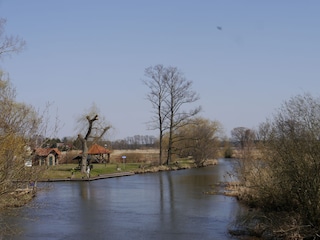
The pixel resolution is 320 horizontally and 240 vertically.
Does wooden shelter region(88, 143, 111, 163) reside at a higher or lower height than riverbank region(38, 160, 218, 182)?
higher

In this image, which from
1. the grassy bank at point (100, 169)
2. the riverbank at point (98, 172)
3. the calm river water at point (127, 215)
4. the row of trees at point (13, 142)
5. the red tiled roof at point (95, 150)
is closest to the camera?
the row of trees at point (13, 142)

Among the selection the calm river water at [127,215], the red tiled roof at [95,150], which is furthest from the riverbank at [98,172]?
the red tiled roof at [95,150]

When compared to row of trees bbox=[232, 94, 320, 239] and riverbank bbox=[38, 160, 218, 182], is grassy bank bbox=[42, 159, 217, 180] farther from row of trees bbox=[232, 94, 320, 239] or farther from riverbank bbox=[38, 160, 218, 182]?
row of trees bbox=[232, 94, 320, 239]

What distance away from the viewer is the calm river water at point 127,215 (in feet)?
43.7

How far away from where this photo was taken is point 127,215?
1681 centimetres

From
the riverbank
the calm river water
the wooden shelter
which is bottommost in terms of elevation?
the calm river water

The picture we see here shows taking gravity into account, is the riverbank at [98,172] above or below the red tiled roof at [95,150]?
below

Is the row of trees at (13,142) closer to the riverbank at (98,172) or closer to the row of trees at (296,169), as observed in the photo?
the row of trees at (296,169)

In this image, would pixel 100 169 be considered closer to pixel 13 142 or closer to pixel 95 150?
pixel 95 150

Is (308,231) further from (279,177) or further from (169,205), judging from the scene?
(169,205)

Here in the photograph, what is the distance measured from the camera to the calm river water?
43.7 feet

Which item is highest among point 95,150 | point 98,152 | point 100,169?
point 95,150

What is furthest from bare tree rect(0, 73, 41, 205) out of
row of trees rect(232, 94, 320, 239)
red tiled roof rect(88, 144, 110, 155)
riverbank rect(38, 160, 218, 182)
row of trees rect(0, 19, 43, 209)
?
red tiled roof rect(88, 144, 110, 155)

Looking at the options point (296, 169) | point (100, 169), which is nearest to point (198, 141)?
point (100, 169)
